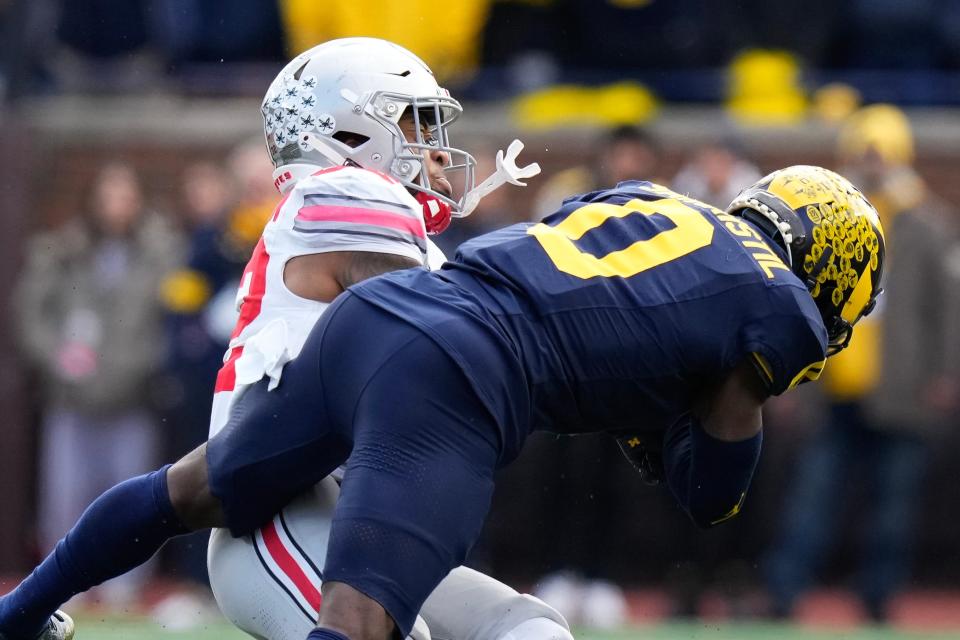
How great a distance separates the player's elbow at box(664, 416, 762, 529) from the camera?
11.1 ft

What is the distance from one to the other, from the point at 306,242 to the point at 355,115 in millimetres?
491

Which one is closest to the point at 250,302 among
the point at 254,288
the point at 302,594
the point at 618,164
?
the point at 254,288

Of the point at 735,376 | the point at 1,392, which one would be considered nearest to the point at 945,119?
the point at 1,392

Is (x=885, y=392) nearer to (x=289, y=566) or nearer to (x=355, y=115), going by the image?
(x=355, y=115)

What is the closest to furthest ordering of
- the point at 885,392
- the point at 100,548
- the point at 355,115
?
the point at 100,548, the point at 355,115, the point at 885,392

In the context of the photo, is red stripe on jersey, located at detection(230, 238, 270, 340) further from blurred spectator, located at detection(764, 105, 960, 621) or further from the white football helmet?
blurred spectator, located at detection(764, 105, 960, 621)

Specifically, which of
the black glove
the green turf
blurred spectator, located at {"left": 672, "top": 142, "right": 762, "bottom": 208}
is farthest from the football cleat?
blurred spectator, located at {"left": 672, "top": 142, "right": 762, "bottom": 208}

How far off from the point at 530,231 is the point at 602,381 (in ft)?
1.12

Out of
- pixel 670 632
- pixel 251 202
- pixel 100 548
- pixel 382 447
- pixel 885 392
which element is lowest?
pixel 670 632

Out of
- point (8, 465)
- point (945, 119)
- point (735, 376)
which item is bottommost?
point (8, 465)

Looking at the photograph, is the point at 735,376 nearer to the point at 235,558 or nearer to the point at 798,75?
the point at 235,558

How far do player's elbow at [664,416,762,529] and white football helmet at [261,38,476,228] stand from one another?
79 cm

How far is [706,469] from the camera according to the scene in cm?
344

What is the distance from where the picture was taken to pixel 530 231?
3410 mm
